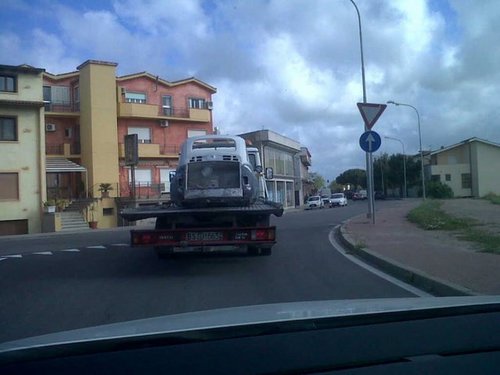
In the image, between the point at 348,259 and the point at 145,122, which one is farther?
the point at 145,122

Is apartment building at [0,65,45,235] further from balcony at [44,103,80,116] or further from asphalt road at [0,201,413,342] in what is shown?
asphalt road at [0,201,413,342]

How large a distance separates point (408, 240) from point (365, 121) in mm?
4545

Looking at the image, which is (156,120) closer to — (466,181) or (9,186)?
(9,186)

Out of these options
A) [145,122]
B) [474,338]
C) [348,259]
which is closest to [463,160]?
[145,122]

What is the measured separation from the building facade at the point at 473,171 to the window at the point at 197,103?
38502 millimetres

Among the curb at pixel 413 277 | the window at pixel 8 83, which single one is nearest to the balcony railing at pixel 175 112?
the window at pixel 8 83

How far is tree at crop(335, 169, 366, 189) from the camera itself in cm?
13212

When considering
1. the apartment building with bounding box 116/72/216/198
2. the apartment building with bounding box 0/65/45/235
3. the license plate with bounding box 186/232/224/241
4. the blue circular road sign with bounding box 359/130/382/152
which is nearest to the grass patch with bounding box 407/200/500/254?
the blue circular road sign with bounding box 359/130/382/152

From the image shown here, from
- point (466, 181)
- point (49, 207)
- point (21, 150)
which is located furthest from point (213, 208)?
point (466, 181)

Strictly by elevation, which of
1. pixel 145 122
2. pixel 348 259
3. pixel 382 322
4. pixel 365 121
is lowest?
pixel 348 259

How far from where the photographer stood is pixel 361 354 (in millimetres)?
2441

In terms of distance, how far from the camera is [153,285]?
918cm

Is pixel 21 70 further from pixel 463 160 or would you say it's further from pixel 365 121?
pixel 463 160

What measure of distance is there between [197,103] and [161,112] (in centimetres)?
442
